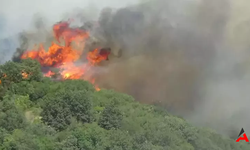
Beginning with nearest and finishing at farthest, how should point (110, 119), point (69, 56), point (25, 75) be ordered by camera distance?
1. point (110, 119)
2. point (25, 75)
3. point (69, 56)

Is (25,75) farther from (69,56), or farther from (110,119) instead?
(110,119)

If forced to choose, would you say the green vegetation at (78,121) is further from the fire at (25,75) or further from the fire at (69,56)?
the fire at (69,56)

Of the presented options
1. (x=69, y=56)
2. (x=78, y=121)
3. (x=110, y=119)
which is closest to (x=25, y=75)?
(x=69, y=56)

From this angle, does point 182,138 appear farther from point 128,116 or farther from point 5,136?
point 5,136

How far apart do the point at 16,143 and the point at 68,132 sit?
15.2 ft

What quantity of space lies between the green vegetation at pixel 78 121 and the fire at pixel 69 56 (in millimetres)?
2314

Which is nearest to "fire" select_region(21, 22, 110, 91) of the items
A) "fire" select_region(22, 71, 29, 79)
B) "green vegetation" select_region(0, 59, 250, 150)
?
"green vegetation" select_region(0, 59, 250, 150)

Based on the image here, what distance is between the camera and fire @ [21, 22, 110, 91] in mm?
44719

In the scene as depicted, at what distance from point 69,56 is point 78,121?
12.2 m

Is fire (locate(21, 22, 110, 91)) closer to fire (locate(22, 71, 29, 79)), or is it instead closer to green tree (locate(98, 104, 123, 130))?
fire (locate(22, 71, 29, 79))

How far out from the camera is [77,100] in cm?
3425

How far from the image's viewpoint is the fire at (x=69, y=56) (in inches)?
1761

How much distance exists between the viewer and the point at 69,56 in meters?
44.7

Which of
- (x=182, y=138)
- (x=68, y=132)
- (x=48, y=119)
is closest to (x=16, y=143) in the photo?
(x=68, y=132)
